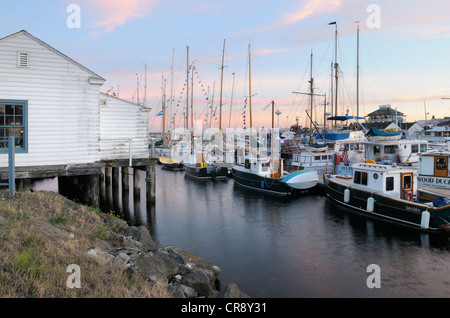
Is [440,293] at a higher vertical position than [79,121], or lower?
lower

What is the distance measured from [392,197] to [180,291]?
16903mm

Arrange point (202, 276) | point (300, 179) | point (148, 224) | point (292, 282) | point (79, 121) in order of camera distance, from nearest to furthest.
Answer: point (202, 276)
point (292, 282)
point (79, 121)
point (148, 224)
point (300, 179)

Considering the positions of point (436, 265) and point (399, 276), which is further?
point (436, 265)

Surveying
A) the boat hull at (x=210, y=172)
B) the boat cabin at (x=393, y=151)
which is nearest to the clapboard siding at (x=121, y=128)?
the boat hull at (x=210, y=172)

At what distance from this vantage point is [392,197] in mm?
21828

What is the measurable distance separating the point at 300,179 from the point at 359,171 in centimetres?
777

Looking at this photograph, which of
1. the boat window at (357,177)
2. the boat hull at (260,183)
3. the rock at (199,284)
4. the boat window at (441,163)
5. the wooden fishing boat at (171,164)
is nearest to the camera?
the rock at (199,284)

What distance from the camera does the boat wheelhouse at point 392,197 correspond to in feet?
63.2

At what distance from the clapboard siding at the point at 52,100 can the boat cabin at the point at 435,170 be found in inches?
902

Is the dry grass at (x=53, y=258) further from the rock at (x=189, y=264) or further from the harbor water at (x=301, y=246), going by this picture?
the harbor water at (x=301, y=246)

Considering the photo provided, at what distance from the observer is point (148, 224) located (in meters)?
21.8

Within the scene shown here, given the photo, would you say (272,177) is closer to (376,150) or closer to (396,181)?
(376,150)
